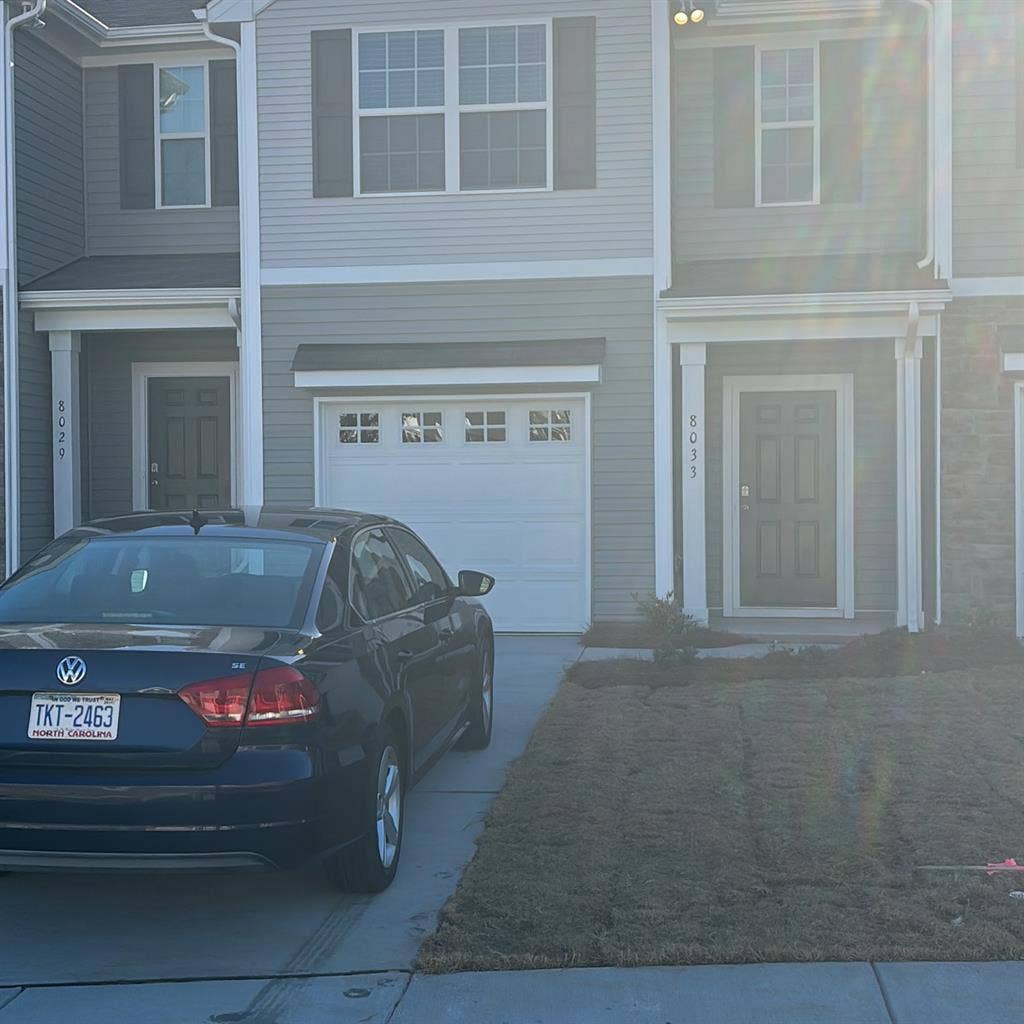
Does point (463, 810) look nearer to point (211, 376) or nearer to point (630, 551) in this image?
point (630, 551)

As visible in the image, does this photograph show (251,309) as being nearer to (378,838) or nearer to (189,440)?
(189,440)

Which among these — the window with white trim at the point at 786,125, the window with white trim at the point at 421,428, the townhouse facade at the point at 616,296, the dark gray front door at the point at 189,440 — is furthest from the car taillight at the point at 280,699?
the dark gray front door at the point at 189,440

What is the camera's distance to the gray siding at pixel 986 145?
12.1 metres

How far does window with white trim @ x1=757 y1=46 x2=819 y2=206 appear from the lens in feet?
43.7

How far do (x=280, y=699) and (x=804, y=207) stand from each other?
32.0ft

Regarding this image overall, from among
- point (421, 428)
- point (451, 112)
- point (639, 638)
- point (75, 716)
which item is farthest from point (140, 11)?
point (75, 716)

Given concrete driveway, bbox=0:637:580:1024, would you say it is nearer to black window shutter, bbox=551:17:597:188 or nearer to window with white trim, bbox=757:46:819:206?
black window shutter, bbox=551:17:597:188

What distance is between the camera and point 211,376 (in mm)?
14781

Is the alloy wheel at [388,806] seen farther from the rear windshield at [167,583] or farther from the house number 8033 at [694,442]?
the house number 8033 at [694,442]

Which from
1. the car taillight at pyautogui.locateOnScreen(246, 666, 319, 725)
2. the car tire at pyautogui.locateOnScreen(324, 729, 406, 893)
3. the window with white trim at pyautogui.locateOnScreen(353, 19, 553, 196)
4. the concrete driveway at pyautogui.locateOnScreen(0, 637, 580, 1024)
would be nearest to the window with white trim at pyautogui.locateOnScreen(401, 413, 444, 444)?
the window with white trim at pyautogui.locateOnScreen(353, 19, 553, 196)

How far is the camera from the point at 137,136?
1460cm

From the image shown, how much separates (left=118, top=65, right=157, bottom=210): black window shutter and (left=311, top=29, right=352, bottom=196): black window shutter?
103 inches

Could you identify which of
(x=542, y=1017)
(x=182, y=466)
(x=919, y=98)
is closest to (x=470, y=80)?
(x=919, y=98)

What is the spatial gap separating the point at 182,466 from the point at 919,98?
833 cm
